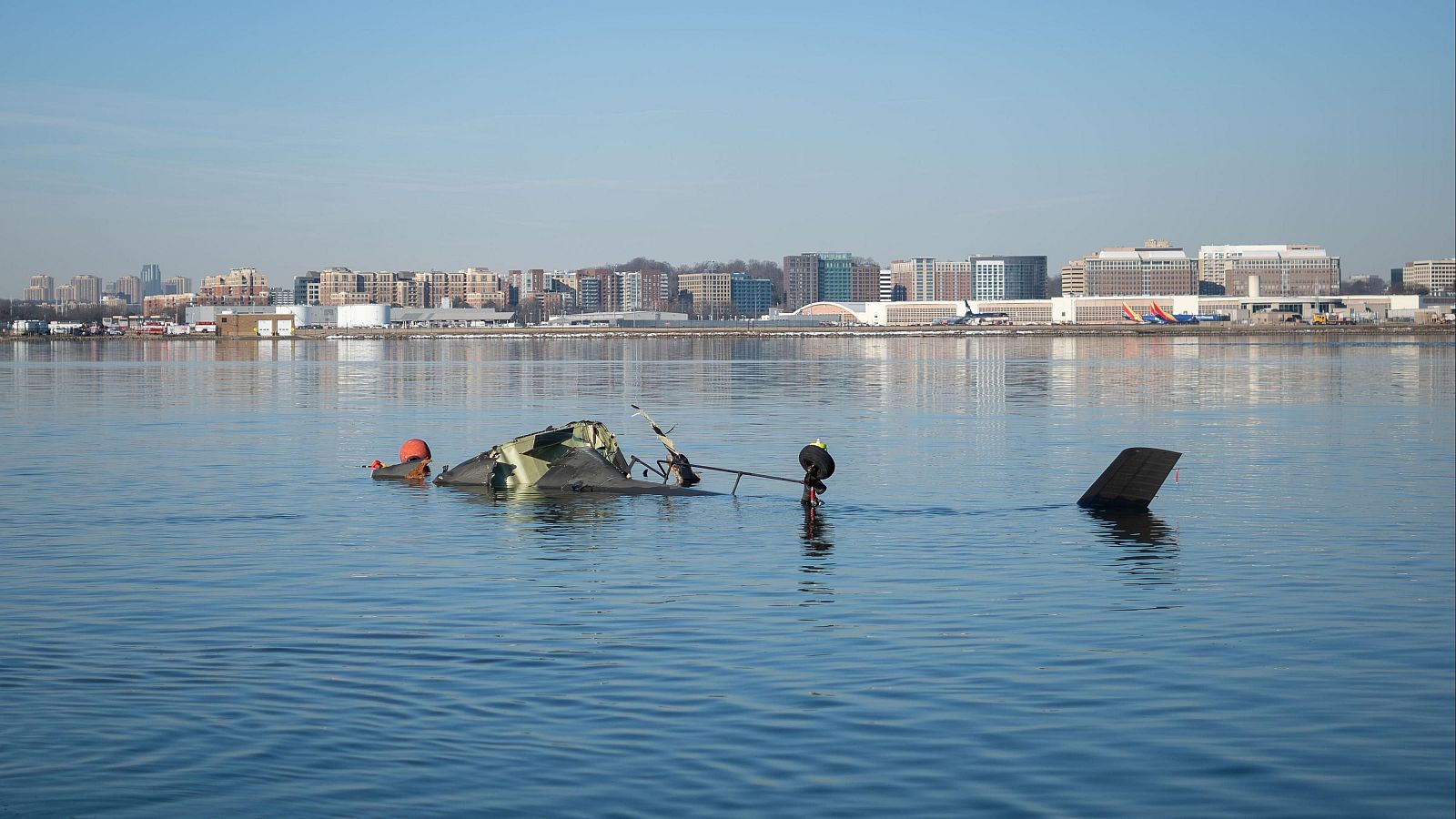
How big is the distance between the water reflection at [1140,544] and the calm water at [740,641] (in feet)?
0.49

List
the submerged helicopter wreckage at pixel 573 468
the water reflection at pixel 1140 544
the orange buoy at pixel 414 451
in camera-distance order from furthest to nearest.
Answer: the orange buoy at pixel 414 451 < the submerged helicopter wreckage at pixel 573 468 < the water reflection at pixel 1140 544

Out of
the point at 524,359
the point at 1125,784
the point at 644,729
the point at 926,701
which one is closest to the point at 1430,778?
the point at 1125,784

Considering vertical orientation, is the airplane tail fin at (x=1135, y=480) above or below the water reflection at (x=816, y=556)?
above

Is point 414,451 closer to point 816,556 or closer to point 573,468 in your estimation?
point 573,468

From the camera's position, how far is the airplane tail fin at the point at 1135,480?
34.7 m

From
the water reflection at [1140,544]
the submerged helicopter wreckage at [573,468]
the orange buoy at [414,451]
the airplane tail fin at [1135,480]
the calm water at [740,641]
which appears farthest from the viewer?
the orange buoy at [414,451]

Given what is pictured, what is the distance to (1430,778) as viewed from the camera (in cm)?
1380

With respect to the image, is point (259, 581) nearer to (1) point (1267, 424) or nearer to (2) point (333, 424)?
(2) point (333, 424)

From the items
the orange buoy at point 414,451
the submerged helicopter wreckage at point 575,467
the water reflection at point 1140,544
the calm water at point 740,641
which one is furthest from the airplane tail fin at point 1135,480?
the orange buoy at point 414,451

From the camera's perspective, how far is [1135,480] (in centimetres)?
3472

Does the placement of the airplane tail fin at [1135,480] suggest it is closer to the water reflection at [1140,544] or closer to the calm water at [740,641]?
the water reflection at [1140,544]

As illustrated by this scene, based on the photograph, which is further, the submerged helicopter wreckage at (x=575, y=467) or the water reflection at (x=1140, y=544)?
the submerged helicopter wreckage at (x=575, y=467)

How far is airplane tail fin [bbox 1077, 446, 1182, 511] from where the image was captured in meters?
34.7

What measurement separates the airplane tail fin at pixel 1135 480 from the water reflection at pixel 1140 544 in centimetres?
36
